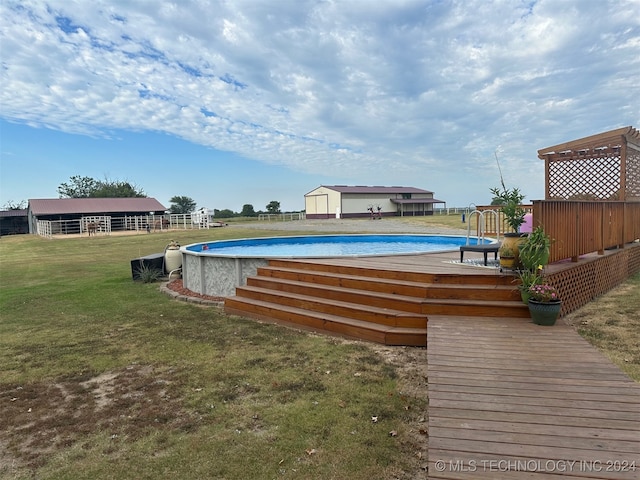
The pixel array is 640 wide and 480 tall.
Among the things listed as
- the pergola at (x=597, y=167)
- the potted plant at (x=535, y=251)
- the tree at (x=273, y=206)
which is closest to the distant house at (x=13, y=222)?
the tree at (x=273, y=206)

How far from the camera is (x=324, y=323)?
4910 millimetres

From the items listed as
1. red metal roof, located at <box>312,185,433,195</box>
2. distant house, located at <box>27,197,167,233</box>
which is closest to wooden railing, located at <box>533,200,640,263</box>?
distant house, located at <box>27,197,167,233</box>

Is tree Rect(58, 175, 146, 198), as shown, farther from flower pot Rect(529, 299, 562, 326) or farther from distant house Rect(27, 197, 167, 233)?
flower pot Rect(529, 299, 562, 326)

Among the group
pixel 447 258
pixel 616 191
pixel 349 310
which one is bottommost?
pixel 349 310

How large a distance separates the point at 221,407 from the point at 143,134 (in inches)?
1435

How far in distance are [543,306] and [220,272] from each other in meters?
5.10

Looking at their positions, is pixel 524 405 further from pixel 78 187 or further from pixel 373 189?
pixel 78 187

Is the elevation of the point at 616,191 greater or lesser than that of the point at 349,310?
greater

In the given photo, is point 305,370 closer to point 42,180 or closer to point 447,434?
point 447,434

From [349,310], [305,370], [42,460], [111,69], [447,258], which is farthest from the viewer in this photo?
[111,69]

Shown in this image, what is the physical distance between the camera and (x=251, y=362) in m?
3.96

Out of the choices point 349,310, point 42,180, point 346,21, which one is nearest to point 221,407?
point 349,310

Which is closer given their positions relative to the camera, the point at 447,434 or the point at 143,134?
the point at 447,434

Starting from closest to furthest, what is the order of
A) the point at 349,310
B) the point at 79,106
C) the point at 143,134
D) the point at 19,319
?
the point at 349,310 → the point at 19,319 → the point at 79,106 → the point at 143,134
